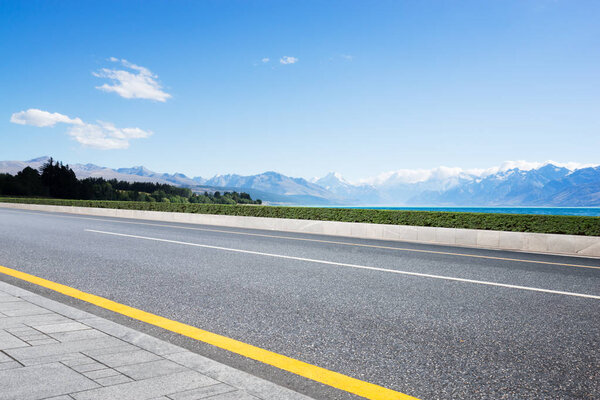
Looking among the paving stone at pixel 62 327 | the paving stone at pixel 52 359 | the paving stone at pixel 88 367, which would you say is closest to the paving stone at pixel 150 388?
the paving stone at pixel 88 367

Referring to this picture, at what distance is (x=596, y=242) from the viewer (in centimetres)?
1142

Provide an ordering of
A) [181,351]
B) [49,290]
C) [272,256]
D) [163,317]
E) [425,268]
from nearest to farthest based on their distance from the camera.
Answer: [181,351] → [163,317] → [49,290] → [425,268] → [272,256]

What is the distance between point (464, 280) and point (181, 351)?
15.8 ft

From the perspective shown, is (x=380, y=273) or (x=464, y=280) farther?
(x=380, y=273)

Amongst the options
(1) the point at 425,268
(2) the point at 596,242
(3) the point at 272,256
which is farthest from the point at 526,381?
(2) the point at 596,242

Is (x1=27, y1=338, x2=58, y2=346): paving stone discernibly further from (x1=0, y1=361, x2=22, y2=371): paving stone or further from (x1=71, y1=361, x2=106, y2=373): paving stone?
(x1=71, y1=361, x2=106, y2=373): paving stone

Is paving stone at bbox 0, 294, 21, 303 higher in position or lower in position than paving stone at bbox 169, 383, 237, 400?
higher

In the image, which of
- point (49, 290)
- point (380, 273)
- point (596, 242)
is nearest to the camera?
point (49, 290)

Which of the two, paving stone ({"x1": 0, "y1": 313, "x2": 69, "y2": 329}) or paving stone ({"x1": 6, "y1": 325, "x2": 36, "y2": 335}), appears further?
paving stone ({"x1": 0, "y1": 313, "x2": 69, "y2": 329})

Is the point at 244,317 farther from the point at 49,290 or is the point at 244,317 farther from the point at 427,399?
the point at 49,290

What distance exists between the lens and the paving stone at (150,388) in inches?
101

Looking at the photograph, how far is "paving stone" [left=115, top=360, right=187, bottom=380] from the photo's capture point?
2880 mm

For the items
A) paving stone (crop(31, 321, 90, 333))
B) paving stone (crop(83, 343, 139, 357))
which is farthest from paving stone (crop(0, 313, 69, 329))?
paving stone (crop(83, 343, 139, 357))

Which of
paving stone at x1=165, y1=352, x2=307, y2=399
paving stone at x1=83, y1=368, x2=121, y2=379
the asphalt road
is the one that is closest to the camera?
paving stone at x1=165, y1=352, x2=307, y2=399
